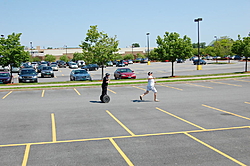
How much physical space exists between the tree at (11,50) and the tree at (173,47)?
15130 millimetres

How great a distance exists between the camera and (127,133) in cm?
963

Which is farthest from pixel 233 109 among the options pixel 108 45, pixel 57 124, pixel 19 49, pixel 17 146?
pixel 19 49

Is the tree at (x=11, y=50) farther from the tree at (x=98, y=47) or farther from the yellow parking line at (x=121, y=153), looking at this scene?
the yellow parking line at (x=121, y=153)

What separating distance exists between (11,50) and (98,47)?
8.61m

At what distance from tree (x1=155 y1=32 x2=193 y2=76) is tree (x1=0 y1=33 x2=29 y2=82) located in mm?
15130

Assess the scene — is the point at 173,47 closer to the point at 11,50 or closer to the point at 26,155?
the point at 11,50

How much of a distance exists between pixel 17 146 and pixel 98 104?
25.0 feet

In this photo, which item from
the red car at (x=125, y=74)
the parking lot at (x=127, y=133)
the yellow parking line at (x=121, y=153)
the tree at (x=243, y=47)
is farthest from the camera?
the tree at (x=243, y=47)

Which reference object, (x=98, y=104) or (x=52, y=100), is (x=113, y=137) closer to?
(x=98, y=104)

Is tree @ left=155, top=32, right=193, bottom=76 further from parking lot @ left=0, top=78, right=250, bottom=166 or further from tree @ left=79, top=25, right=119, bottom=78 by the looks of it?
parking lot @ left=0, top=78, right=250, bottom=166

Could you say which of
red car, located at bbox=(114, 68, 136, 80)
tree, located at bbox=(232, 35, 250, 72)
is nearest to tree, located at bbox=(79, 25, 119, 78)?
red car, located at bbox=(114, 68, 136, 80)

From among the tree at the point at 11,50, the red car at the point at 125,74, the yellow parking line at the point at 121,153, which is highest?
the tree at the point at 11,50

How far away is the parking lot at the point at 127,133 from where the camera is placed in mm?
7270

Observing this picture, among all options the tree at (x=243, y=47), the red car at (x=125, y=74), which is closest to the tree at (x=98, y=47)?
the red car at (x=125, y=74)
